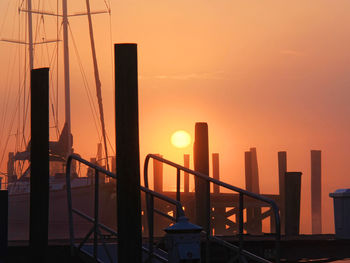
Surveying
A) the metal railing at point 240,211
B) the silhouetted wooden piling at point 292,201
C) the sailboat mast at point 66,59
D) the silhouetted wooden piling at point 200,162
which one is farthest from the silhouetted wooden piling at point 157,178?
the metal railing at point 240,211

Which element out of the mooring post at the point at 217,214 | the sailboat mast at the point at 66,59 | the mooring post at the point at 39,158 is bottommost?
the mooring post at the point at 217,214

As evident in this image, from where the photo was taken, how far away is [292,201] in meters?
19.9

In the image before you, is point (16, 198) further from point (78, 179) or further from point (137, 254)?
point (137, 254)

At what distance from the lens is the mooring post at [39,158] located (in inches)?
523

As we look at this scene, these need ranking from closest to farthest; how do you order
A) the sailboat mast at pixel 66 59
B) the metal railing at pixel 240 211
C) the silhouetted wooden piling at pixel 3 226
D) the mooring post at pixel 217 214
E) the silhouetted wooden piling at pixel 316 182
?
the metal railing at pixel 240 211, the silhouetted wooden piling at pixel 3 226, the mooring post at pixel 217 214, the sailboat mast at pixel 66 59, the silhouetted wooden piling at pixel 316 182

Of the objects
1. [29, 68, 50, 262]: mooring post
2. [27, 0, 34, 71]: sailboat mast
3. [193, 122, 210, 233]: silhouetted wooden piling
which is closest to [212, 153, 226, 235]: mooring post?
[27, 0, 34, 71]: sailboat mast

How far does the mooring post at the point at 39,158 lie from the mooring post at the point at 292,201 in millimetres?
7744

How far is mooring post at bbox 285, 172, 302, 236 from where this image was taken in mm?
19266

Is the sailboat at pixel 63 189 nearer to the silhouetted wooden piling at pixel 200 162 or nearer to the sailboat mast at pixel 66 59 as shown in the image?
the sailboat mast at pixel 66 59

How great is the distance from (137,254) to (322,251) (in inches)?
247

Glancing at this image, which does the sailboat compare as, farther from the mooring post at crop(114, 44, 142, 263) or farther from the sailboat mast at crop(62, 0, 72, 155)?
the mooring post at crop(114, 44, 142, 263)

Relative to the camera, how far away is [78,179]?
49656 millimetres

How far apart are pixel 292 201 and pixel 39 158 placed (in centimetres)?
849

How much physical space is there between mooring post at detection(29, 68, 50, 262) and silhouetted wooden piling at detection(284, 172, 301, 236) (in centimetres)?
774
